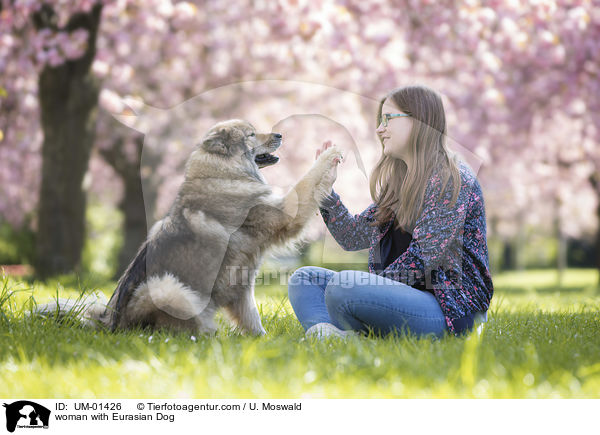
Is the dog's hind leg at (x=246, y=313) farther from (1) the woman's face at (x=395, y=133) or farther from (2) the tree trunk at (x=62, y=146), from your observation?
(2) the tree trunk at (x=62, y=146)

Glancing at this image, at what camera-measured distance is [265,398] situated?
1.99 m

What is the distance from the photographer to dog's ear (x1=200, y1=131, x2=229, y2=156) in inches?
135

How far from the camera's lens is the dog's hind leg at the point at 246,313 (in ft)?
11.0

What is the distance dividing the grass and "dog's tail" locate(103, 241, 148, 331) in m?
0.16

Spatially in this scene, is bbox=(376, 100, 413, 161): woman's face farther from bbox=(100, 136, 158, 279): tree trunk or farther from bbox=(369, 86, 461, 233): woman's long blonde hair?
bbox=(100, 136, 158, 279): tree trunk

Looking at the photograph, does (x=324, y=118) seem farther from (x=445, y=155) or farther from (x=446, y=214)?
(x=446, y=214)

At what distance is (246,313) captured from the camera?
3.35 metres

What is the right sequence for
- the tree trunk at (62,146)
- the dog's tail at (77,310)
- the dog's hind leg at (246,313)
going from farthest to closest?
the tree trunk at (62,146)
the dog's hind leg at (246,313)
the dog's tail at (77,310)

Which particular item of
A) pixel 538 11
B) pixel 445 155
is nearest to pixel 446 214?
pixel 445 155

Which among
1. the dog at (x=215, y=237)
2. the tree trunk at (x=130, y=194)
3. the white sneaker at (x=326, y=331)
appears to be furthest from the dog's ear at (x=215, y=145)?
the tree trunk at (x=130, y=194)

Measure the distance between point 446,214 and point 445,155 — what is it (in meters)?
0.38
